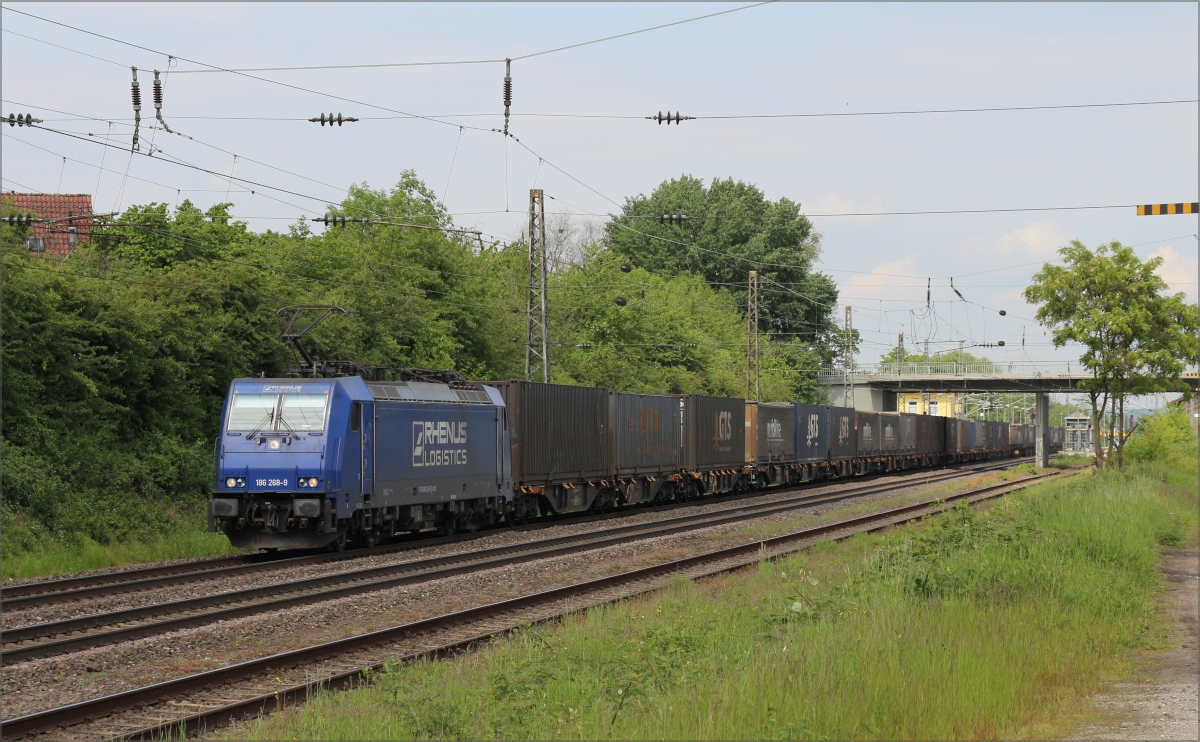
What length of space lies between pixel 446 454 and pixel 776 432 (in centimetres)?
2105

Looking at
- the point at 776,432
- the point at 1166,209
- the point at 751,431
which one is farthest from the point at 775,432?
the point at 1166,209

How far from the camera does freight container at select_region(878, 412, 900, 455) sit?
53.3 metres

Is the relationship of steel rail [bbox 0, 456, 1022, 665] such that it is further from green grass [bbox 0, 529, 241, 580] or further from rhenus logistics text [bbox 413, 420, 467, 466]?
green grass [bbox 0, 529, 241, 580]

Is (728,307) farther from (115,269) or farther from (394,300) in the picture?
(115,269)

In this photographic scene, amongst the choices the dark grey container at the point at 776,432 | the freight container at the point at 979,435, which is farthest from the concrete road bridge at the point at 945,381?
the dark grey container at the point at 776,432

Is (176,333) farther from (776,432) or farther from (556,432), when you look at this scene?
(776,432)

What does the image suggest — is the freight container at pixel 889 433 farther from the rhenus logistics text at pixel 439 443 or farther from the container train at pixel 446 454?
the rhenus logistics text at pixel 439 443

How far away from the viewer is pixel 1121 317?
31.1 metres

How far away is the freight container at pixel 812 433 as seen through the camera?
42.8 m

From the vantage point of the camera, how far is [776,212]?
268 feet

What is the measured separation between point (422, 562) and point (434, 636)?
5743mm

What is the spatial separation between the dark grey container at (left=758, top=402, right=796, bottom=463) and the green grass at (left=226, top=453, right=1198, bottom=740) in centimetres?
2306

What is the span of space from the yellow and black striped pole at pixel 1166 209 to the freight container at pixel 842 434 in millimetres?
28301

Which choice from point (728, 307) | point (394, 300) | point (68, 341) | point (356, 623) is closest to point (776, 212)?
point (728, 307)
